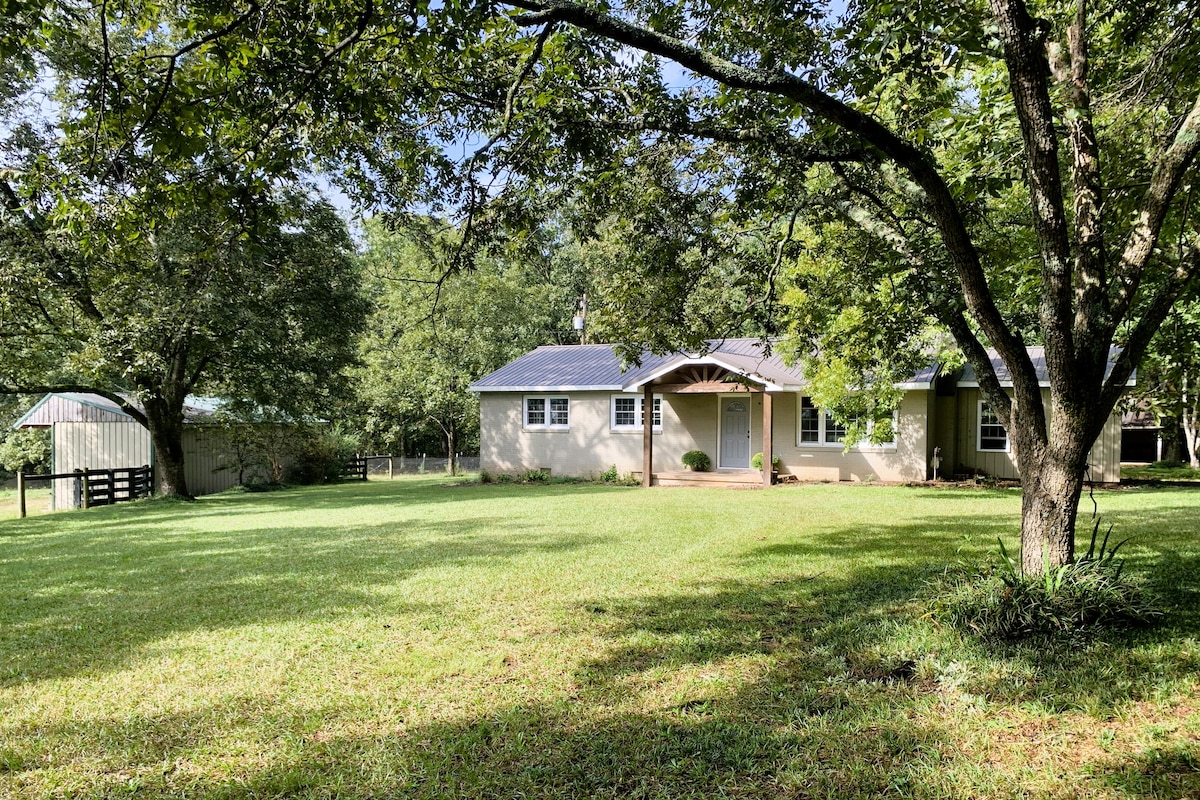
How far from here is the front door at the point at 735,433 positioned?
66.5 ft

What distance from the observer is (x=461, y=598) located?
20.9 feet

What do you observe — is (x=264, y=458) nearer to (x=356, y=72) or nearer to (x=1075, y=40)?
(x=356, y=72)

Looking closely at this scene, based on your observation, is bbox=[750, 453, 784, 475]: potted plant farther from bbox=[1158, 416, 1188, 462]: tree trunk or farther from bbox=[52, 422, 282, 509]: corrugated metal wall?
bbox=[52, 422, 282, 509]: corrugated metal wall

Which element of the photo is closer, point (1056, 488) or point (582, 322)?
point (1056, 488)

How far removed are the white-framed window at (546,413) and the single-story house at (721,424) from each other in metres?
0.03

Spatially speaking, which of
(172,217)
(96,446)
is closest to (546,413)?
(96,446)

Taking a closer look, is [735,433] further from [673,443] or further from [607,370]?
[607,370]

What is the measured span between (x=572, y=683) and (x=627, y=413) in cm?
1682

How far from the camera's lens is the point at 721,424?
20.5 metres

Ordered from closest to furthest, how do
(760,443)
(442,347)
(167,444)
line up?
(167,444) → (760,443) → (442,347)

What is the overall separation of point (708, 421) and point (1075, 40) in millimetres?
15377

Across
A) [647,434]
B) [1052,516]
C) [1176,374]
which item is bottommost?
[1052,516]

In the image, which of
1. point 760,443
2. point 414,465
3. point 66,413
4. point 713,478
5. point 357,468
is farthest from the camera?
point 414,465

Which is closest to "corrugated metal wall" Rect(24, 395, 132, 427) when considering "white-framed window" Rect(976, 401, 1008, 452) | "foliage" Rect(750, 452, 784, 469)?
"foliage" Rect(750, 452, 784, 469)
